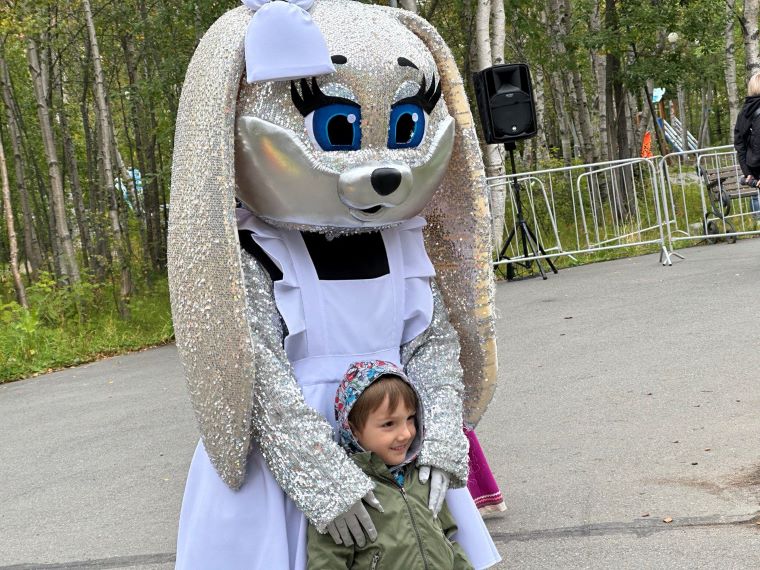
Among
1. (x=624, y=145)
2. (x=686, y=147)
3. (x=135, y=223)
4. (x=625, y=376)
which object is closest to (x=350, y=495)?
(x=625, y=376)

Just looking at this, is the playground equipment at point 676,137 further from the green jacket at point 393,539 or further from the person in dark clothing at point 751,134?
the green jacket at point 393,539

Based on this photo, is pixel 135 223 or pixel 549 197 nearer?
pixel 549 197

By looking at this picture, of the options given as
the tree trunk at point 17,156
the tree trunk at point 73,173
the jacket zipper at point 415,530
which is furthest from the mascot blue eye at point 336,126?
the tree trunk at point 73,173

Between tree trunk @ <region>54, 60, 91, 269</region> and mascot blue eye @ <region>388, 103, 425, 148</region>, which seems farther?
tree trunk @ <region>54, 60, 91, 269</region>

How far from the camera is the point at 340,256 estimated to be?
9.02 feet

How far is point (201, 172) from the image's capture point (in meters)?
2.59

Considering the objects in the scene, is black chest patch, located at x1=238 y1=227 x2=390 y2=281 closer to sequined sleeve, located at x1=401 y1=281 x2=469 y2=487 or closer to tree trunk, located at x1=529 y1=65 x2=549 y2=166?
sequined sleeve, located at x1=401 y1=281 x2=469 y2=487

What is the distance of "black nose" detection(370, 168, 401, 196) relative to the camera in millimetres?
2596

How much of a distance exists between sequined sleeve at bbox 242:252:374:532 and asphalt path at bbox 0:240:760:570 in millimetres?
1740

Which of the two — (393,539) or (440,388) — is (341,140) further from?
(393,539)

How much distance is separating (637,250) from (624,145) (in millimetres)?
6516

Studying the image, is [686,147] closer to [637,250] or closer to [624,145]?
[624,145]

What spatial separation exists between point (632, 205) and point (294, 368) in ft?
38.8

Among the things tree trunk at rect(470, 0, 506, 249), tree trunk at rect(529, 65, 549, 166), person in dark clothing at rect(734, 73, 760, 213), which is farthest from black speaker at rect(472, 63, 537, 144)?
tree trunk at rect(529, 65, 549, 166)
